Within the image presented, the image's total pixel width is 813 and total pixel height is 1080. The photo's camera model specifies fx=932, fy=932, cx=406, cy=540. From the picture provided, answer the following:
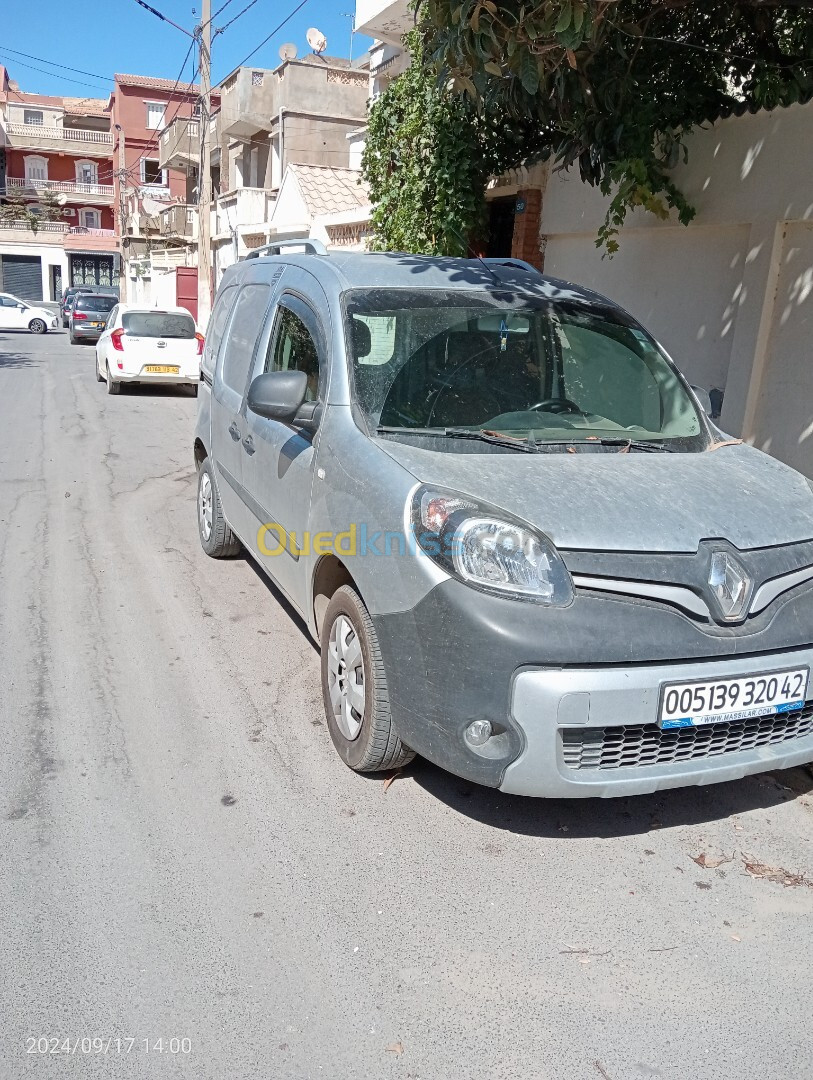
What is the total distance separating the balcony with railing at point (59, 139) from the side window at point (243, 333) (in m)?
60.2

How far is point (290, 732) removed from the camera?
13.8ft

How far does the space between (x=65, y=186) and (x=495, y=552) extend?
6355 cm

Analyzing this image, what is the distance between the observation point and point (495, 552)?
307cm

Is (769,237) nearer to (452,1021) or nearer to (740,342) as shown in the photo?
(740,342)

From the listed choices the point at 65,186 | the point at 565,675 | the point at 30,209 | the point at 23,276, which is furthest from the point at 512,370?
the point at 65,186

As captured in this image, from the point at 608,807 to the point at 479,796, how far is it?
0.51m

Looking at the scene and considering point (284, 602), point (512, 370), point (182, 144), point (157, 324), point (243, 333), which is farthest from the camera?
point (182, 144)

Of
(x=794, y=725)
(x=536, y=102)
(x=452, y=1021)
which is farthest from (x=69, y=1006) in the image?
(x=536, y=102)

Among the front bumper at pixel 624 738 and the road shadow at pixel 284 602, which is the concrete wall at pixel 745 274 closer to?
the road shadow at pixel 284 602

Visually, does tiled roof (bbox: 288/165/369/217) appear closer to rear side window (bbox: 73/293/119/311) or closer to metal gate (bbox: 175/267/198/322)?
rear side window (bbox: 73/293/119/311)

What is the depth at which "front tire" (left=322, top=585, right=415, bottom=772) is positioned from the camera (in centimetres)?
345

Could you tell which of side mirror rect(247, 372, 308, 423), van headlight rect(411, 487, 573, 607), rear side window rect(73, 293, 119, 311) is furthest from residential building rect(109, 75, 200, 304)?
van headlight rect(411, 487, 573, 607)

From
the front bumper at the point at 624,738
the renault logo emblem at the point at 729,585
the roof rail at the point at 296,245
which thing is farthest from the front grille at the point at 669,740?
the roof rail at the point at 296,245

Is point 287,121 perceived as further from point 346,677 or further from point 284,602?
point 346,677
